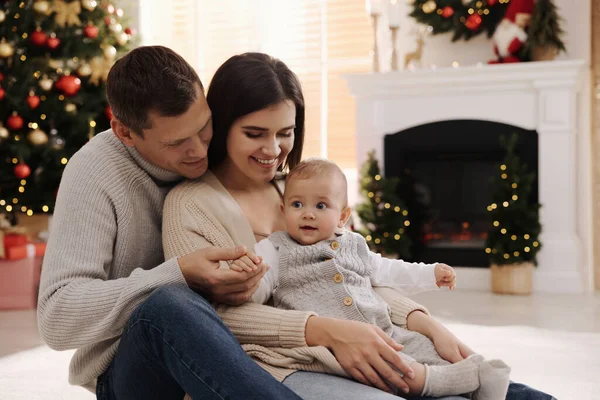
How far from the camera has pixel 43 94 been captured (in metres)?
4.67

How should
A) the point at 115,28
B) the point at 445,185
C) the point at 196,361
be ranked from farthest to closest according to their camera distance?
the point at 445,185
the point at 115,28
the point at 196,361

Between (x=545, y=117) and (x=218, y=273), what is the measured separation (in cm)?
358

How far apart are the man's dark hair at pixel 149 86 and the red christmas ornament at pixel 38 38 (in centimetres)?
329

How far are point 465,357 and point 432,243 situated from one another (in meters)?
3.44

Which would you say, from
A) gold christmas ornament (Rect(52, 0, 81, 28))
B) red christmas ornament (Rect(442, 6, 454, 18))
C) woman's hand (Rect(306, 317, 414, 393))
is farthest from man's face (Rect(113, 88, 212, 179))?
red christmas ornament (Rect(442, 6, 454, 18))

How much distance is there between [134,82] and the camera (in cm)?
157

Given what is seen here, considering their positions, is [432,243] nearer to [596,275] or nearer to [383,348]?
[596,275]

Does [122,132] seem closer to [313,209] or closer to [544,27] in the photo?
[313,209]

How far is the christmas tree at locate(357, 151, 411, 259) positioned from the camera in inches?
186

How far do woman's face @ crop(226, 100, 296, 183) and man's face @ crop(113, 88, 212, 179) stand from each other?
0.07 meters

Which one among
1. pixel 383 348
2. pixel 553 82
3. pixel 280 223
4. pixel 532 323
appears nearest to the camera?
pixel 383 348

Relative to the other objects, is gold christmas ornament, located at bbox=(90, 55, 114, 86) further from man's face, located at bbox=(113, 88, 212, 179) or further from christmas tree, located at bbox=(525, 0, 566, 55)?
man's face, located at bbox=(113, 88, 212, 179)

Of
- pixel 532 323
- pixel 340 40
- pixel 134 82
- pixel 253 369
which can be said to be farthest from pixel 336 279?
pixel 340 40

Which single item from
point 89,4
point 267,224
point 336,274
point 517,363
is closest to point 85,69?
point 89,4
